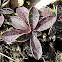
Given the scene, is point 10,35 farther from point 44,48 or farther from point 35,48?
point 44,48

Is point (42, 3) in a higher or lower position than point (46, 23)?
higher

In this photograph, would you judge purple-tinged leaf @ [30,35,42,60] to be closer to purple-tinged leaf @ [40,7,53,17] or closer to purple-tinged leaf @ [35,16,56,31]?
purple-tinged leaf @ [35,16,56,31]

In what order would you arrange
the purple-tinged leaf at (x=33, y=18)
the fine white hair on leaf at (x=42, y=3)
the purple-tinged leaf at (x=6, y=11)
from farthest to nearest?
the fine white hair on leaf at (x=42, y=3)
the purple-tinged leaf at (x=6, y=11)
the purple-tinged leaf at (x=33, y=18)

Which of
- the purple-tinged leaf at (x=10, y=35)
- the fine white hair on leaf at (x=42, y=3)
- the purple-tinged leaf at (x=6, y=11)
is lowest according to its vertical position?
the purple-tinged leaf at (x=10, y=35)

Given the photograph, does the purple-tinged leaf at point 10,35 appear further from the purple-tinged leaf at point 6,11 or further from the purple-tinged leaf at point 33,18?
the purple-tinged leaf at point 6,11

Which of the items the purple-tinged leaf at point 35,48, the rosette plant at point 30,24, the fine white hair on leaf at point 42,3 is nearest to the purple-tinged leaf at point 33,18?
the rosette plant at point 30,24

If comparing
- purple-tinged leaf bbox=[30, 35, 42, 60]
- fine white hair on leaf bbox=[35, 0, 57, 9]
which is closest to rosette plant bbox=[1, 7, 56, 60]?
purple-tinged leaf bbox=[30, 35, 42, 60]

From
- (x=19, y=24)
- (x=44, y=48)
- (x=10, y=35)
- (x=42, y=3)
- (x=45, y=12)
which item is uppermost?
(x=42, y=3)

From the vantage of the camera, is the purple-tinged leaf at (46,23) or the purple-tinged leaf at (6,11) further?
the purple-tinged leaf at (6,11)

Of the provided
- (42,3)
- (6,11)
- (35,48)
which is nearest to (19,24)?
(6,11)
